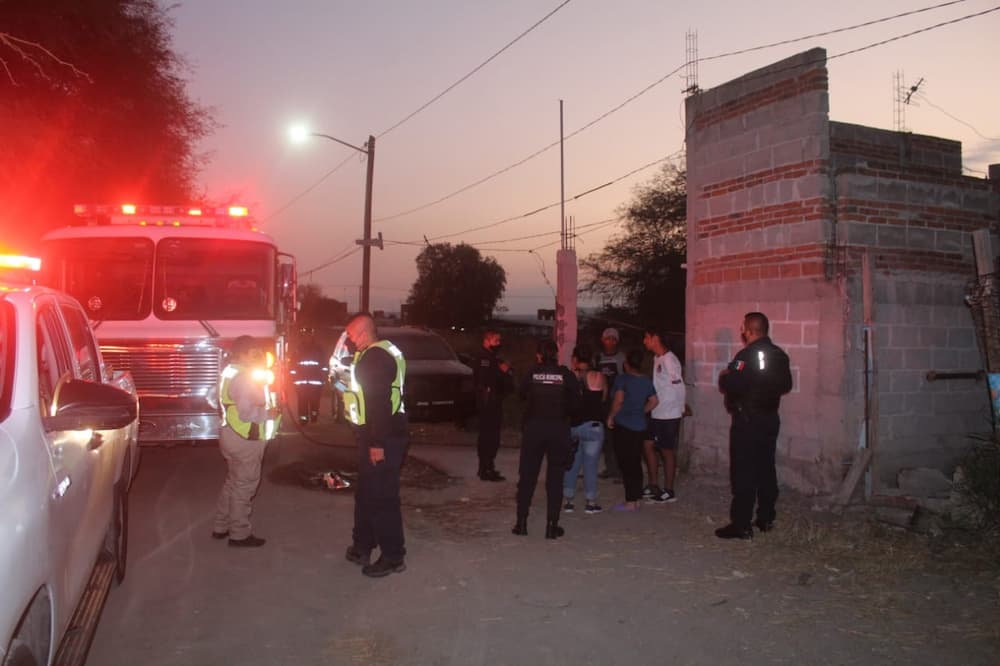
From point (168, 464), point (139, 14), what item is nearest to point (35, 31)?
point (139, 14)

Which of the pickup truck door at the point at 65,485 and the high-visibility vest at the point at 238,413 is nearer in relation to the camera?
the pickup truck door at the point at 65,485

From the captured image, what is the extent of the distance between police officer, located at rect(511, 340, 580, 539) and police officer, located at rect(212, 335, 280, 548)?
2.13 m

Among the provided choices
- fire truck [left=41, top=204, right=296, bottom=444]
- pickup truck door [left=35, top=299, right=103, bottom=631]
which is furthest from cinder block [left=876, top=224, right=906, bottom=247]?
pickup truck door [left=35, top=299, right=103, bottom=631]

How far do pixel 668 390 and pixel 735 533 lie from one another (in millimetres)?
1871

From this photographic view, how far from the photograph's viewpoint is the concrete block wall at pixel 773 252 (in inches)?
329

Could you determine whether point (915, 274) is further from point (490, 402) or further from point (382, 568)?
point (382, 568)

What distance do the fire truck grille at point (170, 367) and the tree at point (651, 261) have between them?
110 feet

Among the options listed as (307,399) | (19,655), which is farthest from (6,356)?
(307,399)

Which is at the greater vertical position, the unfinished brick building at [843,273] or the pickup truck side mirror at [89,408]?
the unfinished brick building at [843,273]

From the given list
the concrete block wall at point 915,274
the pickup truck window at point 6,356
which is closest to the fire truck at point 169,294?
the pickup truck window at point 6,356

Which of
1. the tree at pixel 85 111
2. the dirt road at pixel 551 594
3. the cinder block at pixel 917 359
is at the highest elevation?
the tree at pixel 85 111

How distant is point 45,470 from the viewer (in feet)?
10.4

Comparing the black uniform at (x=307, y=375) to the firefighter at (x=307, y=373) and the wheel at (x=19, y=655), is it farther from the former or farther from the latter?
the wheel at (x=19, y=655)

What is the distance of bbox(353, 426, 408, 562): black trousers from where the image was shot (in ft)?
20.0
